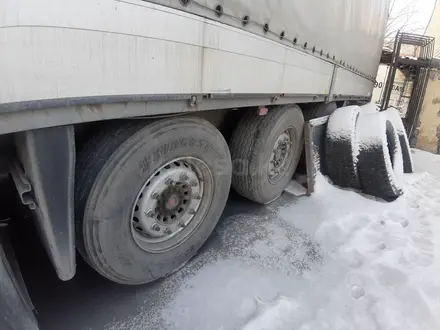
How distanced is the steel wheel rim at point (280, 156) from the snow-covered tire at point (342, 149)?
0.53m

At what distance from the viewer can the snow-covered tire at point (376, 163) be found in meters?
3.28

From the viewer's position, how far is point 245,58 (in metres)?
1.92

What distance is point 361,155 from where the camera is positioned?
3.37m

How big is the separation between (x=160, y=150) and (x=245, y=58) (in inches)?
32.9

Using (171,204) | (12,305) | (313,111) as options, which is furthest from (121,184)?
(313,111)

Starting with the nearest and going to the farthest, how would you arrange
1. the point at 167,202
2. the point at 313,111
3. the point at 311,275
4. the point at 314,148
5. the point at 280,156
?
the point at 167,202, the point at 311,275, the point at 280,156, the point at 314,148, the point at 313,111

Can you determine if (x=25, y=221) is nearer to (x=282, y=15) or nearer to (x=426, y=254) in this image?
(x=282, y=15)

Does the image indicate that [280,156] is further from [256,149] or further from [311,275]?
[311,275]

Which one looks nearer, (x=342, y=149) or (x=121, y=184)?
(x=121, y=184)

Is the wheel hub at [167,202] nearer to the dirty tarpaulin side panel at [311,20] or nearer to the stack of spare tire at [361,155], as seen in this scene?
the dirty tarpaulin side panel at [311,20]

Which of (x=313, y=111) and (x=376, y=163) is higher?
(x=313, y=111)

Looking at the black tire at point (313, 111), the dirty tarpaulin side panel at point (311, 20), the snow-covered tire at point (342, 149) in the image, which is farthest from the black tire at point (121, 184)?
the black tire at point (313, 111)

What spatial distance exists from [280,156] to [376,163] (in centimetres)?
110

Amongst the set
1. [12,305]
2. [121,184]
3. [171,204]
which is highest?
→ [121,184]
